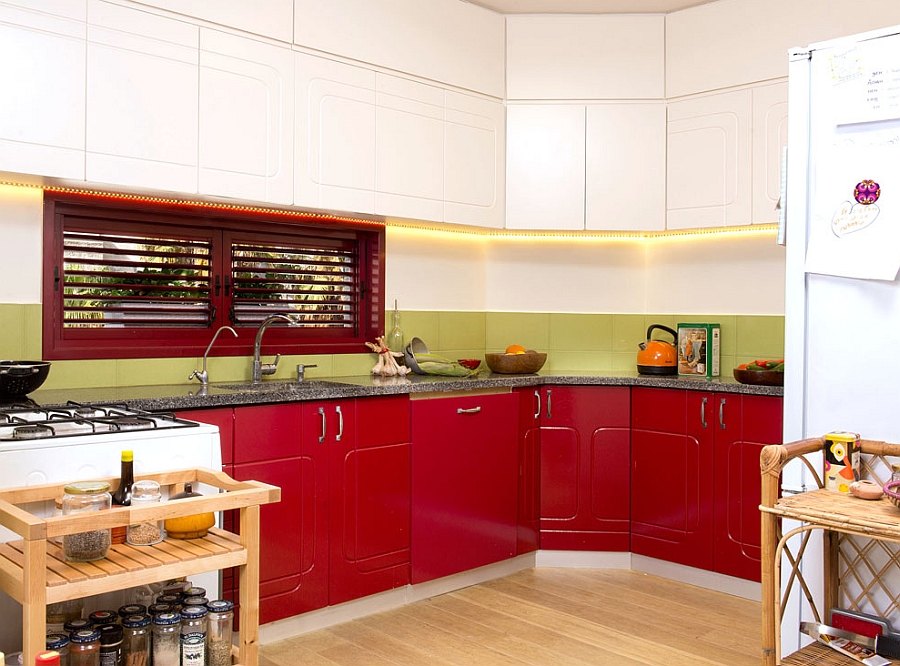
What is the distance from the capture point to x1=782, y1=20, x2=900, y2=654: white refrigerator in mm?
2010

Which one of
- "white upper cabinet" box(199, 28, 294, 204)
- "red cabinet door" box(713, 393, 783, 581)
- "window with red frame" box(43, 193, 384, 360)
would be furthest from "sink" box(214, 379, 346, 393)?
"red cabinet door" box(713, 393, 783, 581)

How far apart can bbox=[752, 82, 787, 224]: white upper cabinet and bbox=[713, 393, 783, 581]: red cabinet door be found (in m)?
0.85

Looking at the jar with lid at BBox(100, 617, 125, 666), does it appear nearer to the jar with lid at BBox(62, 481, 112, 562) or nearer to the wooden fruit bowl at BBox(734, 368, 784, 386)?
the jar with lid at BBox(62, 481, 112, 562)

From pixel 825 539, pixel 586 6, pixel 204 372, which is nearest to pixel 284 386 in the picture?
pixel 204 372

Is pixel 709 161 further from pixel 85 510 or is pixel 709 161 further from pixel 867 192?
pixel 85 510

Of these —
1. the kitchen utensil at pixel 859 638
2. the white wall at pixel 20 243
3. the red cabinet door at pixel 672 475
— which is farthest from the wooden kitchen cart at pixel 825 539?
the white wall at pixel 20 243

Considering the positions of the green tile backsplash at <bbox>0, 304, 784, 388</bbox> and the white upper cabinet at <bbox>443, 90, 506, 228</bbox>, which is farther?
the white upper cabinet at <bbox>443, 90, 506, 228</bbox>

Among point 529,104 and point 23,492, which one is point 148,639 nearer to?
point 23,492

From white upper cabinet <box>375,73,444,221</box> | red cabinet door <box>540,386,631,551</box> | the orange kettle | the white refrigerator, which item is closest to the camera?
the white refrigerator

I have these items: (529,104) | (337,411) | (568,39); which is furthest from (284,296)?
(568,39)

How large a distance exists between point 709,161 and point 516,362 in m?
1.31

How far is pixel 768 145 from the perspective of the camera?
3855 mm

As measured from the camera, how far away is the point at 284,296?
392cm

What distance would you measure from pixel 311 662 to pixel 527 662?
746 millimetres
